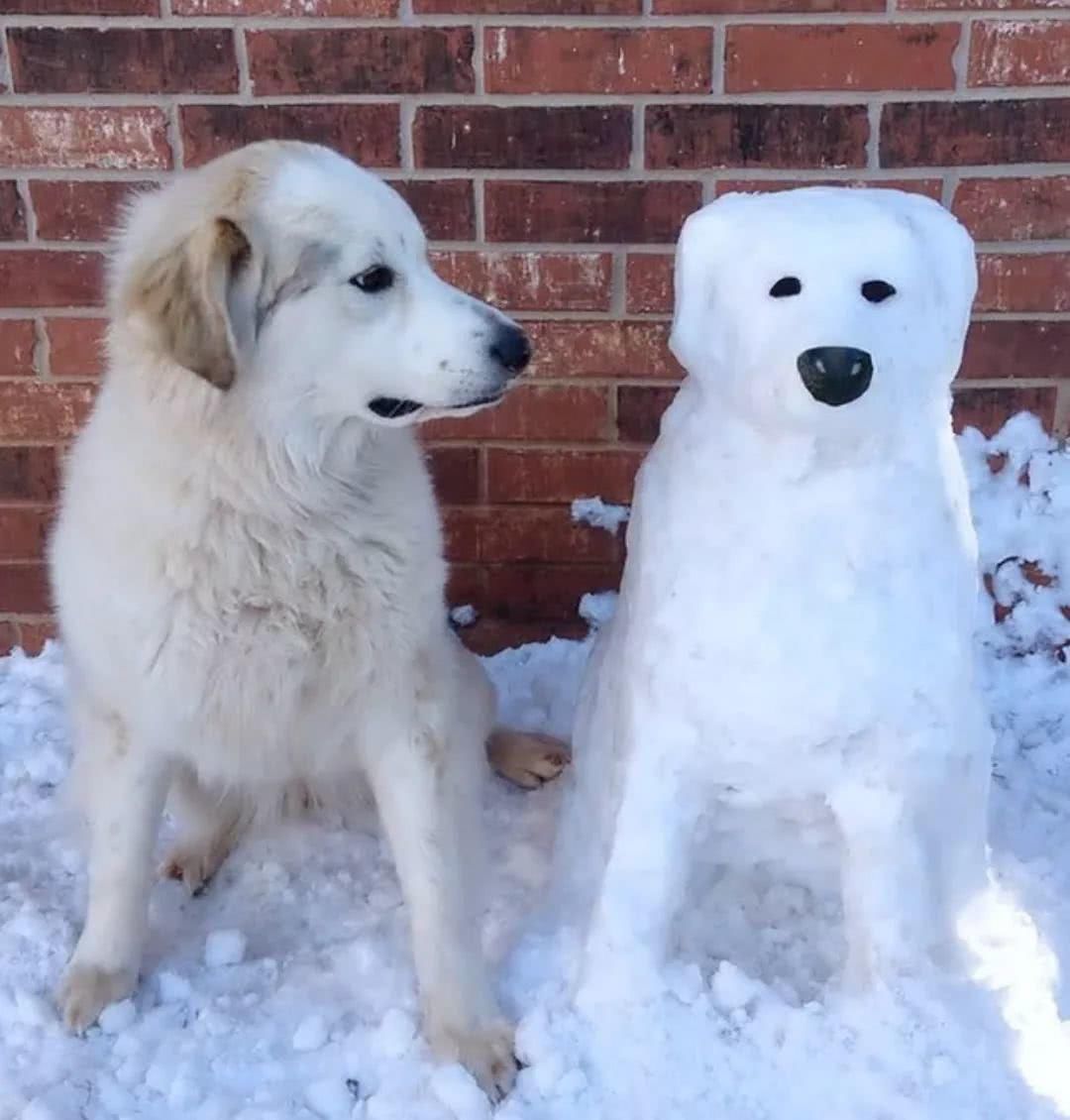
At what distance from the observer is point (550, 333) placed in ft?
9.32

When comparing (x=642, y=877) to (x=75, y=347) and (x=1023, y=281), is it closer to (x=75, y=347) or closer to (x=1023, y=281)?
(x=1023, y=281)

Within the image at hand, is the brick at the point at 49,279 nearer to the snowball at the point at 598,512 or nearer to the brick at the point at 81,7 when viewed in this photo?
the brick at the point at 81,7

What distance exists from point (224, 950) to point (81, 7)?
6.11 ft

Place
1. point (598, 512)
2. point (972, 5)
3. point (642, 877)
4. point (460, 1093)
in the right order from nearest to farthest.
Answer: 1. point (460, 1093)
2. point (642, 877)
3. point (972, 5)
4. point (598, 512)

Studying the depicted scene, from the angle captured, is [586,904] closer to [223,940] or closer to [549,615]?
[223,940]

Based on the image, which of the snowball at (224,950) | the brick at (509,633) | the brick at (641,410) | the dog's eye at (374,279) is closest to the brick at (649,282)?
the brick at (641,410)

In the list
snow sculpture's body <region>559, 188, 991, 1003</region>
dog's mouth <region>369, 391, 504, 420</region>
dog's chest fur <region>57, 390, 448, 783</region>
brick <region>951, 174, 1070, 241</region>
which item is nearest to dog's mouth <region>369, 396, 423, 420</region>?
dog's mouth <region>369, 391, 504, 420</region>

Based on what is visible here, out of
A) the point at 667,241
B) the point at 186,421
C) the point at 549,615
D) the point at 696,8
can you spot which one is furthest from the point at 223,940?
the point at 696,8

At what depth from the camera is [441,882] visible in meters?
2.07

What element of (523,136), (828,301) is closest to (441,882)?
(828,301)

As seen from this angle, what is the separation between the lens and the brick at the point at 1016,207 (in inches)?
106

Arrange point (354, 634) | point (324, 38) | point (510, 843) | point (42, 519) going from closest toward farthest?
point (354, 634)
point (510, 843)
point (324, 38)
point (42, 519)

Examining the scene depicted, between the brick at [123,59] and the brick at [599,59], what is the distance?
559 millimetres

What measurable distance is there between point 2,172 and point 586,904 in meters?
1.95
